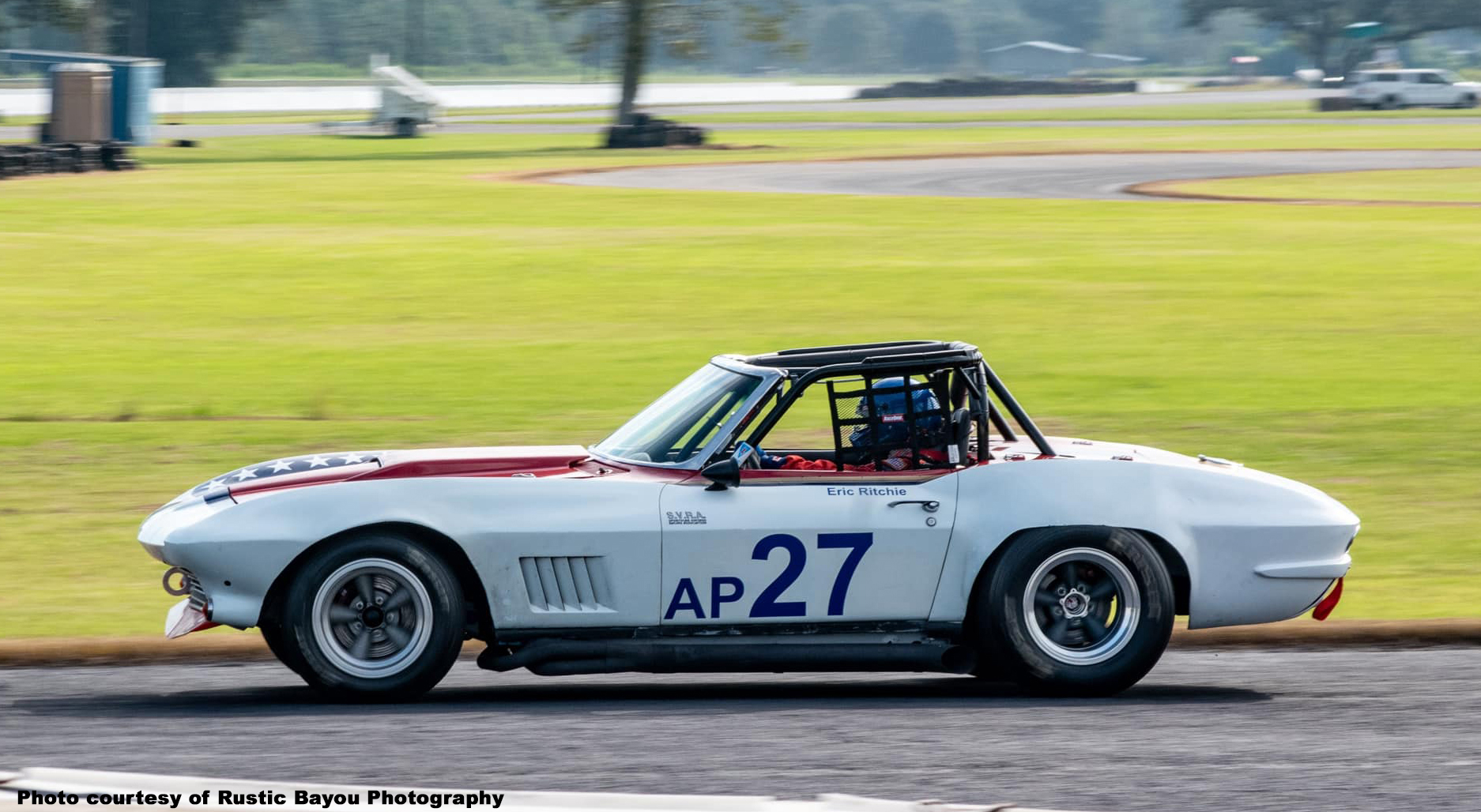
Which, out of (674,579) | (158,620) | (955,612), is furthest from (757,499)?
(158,620)

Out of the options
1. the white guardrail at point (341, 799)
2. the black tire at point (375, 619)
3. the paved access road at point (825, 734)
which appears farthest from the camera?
the black tire at point (375, 619)

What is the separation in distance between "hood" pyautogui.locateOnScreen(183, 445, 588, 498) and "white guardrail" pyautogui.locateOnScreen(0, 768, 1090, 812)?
1.66 metres

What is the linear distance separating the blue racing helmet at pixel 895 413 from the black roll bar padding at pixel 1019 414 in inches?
8.3

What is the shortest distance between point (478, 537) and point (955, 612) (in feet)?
5.21

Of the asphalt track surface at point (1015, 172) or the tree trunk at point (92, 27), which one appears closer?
the asphalt track surface at point (1015, 172)

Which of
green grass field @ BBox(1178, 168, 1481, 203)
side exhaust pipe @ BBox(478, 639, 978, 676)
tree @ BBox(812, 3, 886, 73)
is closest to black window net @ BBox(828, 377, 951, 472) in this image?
side exhaust pipe @ BBox(478, 639, 978, 676)

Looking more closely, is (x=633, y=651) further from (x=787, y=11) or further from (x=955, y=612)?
(x=787, y=11)

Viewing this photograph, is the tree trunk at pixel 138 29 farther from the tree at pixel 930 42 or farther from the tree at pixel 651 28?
the tree at pixel 930 42

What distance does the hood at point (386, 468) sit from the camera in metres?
6.32

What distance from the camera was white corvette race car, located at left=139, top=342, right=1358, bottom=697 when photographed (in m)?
6.04

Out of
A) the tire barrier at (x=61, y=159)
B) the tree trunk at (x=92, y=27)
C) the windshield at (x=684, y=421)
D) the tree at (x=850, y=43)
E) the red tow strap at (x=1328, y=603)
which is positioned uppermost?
the tree at (x=850, y=43)

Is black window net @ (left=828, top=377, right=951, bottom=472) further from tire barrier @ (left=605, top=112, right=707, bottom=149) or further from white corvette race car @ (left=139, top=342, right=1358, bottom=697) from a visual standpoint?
tire barrier @ (left=605, top=112, right=707, bottom=149)

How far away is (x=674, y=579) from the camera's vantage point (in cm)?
614

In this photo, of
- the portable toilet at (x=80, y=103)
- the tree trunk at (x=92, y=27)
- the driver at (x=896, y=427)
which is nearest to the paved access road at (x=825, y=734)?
the driver at (x=896, y=427)
